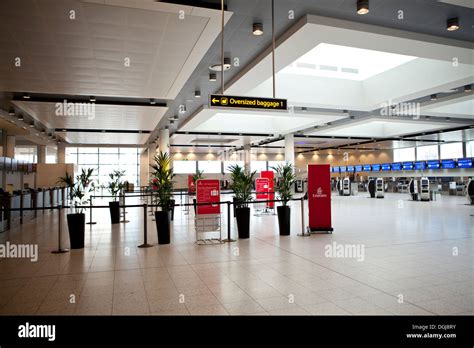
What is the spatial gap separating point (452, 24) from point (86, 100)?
13.2 m

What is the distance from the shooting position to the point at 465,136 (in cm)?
2839

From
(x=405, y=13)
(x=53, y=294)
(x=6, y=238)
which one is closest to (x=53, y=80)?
(x=6, y=238)

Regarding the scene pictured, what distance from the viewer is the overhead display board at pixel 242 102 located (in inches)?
282

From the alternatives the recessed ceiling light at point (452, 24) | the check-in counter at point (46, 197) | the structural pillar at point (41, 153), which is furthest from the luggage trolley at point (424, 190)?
the structural pillar at point (41, 153)

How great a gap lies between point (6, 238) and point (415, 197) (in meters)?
21.6

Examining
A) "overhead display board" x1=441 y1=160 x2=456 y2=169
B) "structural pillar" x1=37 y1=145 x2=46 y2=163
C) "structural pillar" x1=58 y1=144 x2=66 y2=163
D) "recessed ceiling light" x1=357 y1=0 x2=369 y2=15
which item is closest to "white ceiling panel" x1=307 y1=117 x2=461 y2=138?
"overhead display board" x1=441 y1=160 x2=456 y2=169

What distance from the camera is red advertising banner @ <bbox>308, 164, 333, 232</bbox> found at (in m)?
9.38

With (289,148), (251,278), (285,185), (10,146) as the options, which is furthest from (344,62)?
(10,146)

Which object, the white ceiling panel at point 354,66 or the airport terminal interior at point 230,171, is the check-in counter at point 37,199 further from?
the white ceiling panel at point 354,66

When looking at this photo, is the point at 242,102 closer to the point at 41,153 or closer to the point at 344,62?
the point at 344,62

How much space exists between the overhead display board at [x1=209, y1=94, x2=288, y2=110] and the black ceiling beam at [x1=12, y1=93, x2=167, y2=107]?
8.40 meters

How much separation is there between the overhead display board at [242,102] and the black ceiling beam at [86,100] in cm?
840
